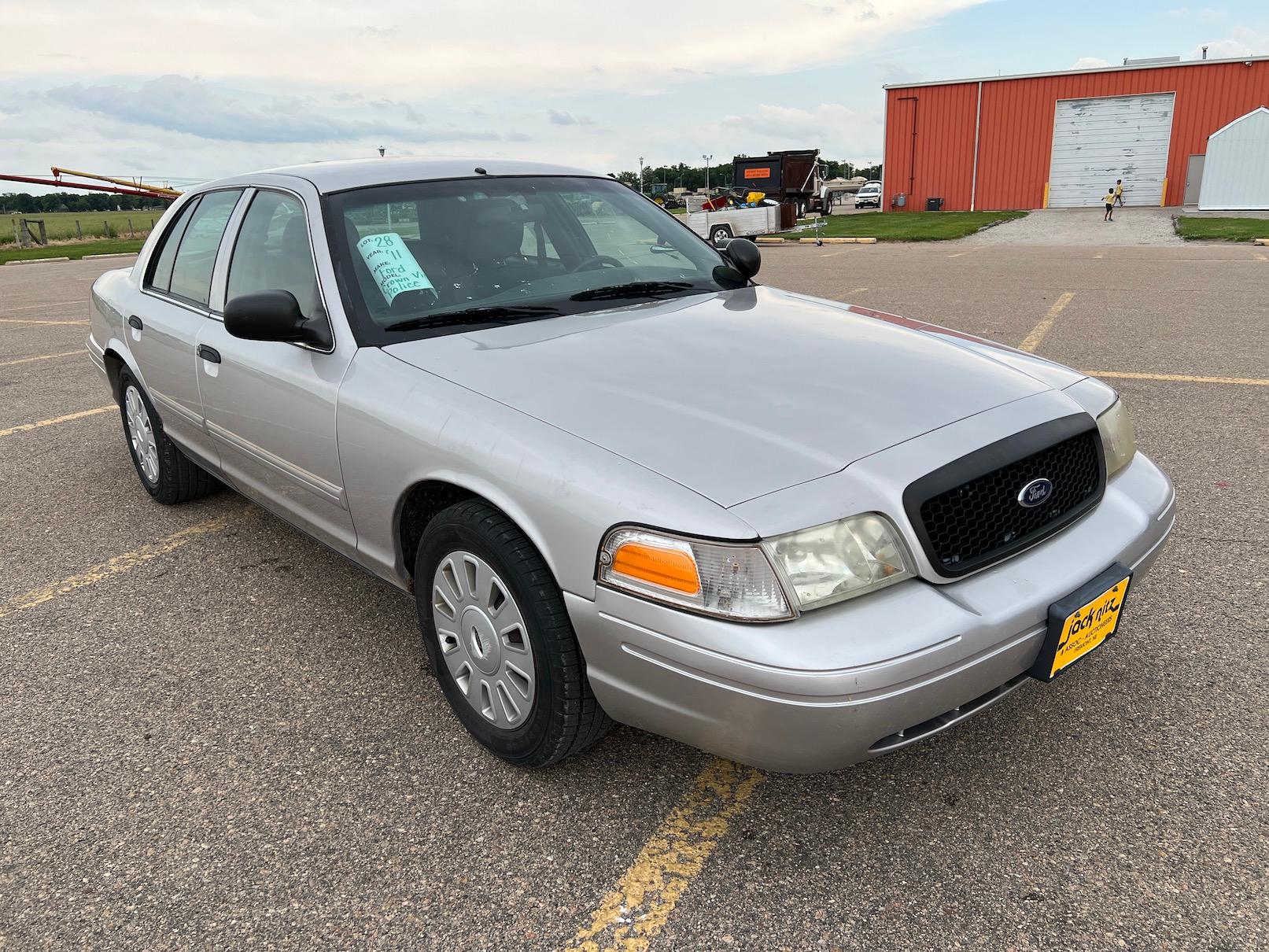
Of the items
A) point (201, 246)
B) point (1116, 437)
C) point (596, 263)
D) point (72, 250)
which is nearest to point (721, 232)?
point (72, 250)

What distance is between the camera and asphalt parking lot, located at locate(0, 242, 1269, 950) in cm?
193

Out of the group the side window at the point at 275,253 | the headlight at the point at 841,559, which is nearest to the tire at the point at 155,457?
the side window at the point at 275,253

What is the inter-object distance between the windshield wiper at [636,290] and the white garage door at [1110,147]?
37119 millimetres

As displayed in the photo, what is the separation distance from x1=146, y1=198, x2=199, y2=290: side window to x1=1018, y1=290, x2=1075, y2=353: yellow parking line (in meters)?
5.28

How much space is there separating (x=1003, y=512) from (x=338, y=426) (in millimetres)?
1812

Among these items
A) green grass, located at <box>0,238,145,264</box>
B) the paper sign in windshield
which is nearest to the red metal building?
green grass, located at <box>0,238,145,264</box>

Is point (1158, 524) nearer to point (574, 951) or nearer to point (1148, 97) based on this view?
point (574, 951)

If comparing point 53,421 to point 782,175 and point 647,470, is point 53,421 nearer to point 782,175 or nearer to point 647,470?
point 647,470

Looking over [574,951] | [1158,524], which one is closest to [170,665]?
[574,951]

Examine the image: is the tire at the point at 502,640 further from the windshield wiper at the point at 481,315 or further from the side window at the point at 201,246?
the side window at the point at 201,246

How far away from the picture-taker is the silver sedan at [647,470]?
185 centimetres

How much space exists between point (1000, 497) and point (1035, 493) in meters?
0.12

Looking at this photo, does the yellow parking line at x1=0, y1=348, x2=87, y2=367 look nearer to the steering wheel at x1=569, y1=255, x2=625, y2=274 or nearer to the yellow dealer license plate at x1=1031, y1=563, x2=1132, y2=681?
the steering wheel at x1=569, y1=255, x2=625, y2=274

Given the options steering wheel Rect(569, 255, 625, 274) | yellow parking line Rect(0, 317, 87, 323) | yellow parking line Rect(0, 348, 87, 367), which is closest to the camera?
steering wheel Rect(569, 255, 625, 274)
